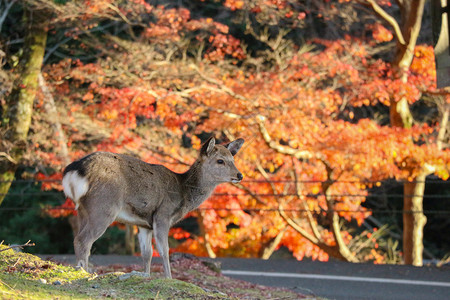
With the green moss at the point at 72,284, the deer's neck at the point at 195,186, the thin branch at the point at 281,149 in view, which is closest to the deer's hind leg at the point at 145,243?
the deer's neck at the point at 195,186

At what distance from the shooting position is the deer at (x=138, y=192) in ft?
26.3

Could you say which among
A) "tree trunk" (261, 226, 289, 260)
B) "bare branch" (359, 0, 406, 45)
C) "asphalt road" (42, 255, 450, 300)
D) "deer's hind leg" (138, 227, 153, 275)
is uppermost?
"bare branch" (359, 0, 406, 45)

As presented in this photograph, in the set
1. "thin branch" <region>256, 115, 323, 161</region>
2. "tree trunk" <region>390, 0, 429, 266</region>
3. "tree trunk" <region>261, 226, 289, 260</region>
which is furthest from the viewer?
"tree trunk" <region>261, 226, 289, 260</region>

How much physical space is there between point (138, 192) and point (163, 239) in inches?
26.3

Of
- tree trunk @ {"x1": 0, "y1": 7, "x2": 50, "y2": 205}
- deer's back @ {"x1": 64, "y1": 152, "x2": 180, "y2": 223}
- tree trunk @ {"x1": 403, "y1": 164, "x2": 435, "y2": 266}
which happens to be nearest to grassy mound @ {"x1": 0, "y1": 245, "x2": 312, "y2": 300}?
deer's back @ {"x1": 64, "y1": 152, "x2": 180, "y2": 223}

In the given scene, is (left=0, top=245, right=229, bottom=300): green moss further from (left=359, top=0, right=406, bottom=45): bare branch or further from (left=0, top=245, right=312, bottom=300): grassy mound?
(left=359, top=0, right=406, bottom=45): bare branch

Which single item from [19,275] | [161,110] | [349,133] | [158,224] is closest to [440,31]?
[158,224]

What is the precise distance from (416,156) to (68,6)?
8.94m

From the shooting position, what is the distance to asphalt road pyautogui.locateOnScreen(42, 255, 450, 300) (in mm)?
10609

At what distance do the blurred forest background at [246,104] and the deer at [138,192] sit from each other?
5532 mm

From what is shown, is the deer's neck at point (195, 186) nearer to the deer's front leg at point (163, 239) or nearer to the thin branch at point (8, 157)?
the deer's front leg at point (163, 239)

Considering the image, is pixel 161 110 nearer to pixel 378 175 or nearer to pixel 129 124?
pixel 129 124

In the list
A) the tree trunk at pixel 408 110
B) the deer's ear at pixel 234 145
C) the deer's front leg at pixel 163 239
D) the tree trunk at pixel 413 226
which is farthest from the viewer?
the tree trunk at pixel 413 226

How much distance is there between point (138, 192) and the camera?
27.6 feet
